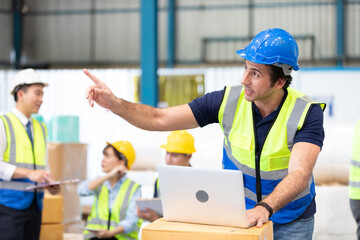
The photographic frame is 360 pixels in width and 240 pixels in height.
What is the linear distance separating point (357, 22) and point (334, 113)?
4418mm

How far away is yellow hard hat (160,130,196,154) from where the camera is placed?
176 inches

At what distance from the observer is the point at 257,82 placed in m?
2.44

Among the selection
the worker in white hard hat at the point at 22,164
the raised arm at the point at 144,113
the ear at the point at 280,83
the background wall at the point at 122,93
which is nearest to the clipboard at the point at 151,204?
the worker in white hard hat at the point at 22,164

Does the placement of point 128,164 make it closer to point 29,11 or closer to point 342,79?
point 342,79

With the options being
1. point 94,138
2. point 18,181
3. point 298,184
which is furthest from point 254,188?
point 94,138

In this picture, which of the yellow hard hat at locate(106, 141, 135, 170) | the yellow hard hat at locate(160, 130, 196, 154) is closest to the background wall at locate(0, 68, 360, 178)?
the yellow hard hat at locate(106, 141, 135, 170)

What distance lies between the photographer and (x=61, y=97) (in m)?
13.7

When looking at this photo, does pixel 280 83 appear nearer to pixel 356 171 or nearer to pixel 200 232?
pixel 200 232

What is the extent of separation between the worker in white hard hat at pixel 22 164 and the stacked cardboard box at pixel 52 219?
51.4 inches

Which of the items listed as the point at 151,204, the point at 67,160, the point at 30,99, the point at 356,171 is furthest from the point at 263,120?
the point at 67,160

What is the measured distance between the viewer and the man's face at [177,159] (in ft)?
14.3

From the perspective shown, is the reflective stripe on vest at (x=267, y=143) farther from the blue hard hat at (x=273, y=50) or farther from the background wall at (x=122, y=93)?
the background wall at (x=122, y=93)

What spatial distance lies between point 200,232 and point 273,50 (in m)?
0.93

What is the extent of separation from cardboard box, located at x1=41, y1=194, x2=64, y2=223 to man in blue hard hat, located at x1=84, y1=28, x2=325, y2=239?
11.5 feet
